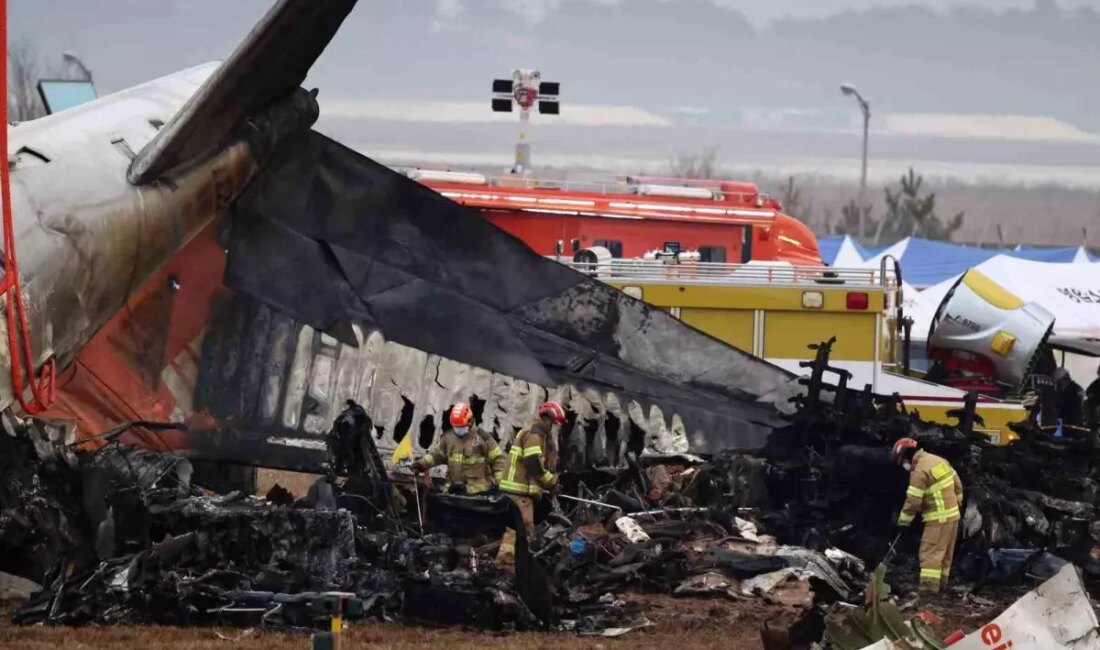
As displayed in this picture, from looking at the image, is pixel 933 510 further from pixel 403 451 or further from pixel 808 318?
pixel 808 318

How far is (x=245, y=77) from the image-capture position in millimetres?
13195

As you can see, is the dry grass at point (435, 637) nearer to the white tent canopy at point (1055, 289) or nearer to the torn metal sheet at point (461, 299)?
the torn metal sheet at point (461, 299)

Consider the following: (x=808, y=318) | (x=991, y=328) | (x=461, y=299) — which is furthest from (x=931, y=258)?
(x=461, y=299)

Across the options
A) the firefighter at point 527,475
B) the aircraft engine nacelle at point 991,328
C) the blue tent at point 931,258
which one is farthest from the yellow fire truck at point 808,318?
the blue tent at point 931,258

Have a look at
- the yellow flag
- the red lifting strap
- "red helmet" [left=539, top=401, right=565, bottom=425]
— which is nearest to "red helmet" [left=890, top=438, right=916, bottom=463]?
"red helmet" [left=539, top=401, right=565, bottom=425]

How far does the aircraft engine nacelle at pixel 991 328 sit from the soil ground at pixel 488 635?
7.79 m

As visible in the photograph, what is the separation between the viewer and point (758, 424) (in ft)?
52.5

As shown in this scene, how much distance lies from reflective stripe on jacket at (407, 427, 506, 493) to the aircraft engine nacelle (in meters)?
7.91

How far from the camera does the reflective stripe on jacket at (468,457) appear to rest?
14266mm

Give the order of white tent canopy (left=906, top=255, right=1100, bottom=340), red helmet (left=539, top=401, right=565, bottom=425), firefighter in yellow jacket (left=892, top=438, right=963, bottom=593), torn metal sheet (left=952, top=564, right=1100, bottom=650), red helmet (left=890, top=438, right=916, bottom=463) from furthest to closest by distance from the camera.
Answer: white tent canopy (left=906, top=255, right=1100, bottom=340)
red helmet (left=539, top=401, right=565, bottom=425)
red helmet (left=890, top=438, right=916, bottom=463)
firefighter in yellow jacket (left=892, top=438, right=963, bottom=593)
torn metal sheet (left=952, top=564, right=1100, bottom=650)

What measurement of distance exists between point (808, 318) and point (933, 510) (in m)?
5.98

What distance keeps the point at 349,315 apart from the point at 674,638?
18.0 ft

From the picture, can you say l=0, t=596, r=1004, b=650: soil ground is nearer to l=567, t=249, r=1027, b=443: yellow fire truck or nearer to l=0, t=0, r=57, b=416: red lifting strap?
l=0, t=0, r=57, b=416: red lifting strap

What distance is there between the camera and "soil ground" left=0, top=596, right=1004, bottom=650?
1009 cm
